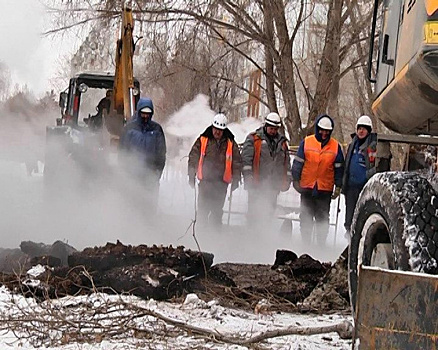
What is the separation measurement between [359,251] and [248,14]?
12.5 meters

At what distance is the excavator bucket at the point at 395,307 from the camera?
2.93 meters

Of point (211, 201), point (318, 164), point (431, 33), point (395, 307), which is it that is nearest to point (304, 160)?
point (318, 164)

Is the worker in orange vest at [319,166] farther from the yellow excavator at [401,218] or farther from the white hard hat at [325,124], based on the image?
the yellow excavator at [401,218]

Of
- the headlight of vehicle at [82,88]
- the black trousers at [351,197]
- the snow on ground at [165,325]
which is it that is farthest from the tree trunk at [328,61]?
the snow on ground at [165,325]

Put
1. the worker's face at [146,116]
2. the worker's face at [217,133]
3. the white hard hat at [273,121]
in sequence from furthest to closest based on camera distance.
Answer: the worker's face at [146,116], the worker's face at [217,133], the white hard hat at [273,121]

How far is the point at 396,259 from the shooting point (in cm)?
351

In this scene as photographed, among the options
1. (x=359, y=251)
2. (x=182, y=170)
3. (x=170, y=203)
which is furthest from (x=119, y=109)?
(x=359, y=251)

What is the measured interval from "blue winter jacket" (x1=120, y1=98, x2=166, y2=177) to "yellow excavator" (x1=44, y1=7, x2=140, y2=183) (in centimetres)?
160

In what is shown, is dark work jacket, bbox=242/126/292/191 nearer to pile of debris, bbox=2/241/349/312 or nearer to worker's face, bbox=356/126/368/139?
worker's face, bbox=356/126/368/139

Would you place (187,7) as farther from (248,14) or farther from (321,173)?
(321,173)

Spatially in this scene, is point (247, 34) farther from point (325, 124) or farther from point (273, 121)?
point (325, 124)

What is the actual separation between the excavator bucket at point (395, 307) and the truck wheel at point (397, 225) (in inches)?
16.1

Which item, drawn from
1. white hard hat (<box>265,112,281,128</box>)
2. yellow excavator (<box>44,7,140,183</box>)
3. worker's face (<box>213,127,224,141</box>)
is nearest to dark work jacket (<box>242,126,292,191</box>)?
white hard hat (<box>265,112,281,128</box>)

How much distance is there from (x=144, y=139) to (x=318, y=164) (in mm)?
2420
